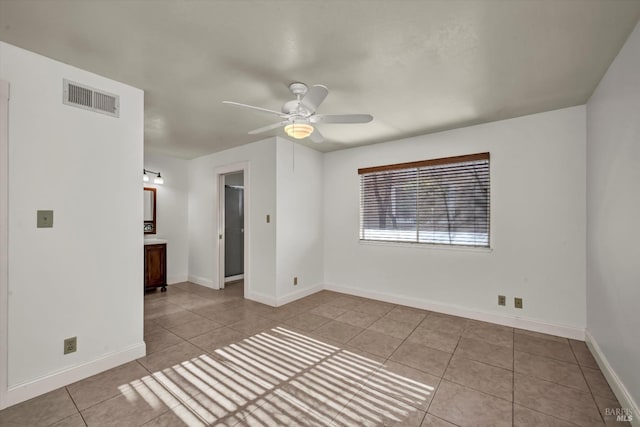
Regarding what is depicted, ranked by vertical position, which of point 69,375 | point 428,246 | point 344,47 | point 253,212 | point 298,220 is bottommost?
point 69,375

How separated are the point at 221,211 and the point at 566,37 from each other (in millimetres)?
4660

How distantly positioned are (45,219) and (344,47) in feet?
8.07

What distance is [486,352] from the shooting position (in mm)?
2580

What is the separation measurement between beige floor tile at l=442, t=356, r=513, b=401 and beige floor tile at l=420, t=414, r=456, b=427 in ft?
1.62

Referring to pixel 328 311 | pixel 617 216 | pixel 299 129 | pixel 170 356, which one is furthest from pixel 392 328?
pixel 299 129

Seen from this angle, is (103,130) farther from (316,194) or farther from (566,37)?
(566,37)

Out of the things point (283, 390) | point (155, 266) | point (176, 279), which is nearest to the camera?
point (283, 390)

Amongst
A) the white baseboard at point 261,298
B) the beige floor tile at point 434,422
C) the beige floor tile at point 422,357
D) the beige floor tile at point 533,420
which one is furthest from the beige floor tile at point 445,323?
the white baseboard at point 261,298

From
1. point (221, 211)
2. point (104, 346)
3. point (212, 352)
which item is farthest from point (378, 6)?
point (221, 211)

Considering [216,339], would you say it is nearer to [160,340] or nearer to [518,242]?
[160,340]

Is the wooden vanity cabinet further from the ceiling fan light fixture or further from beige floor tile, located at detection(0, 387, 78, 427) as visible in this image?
the ceiling fan light fixture

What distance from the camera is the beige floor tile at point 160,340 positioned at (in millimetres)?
2662

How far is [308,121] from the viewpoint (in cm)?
238

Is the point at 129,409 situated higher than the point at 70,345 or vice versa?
the point at 70,345
